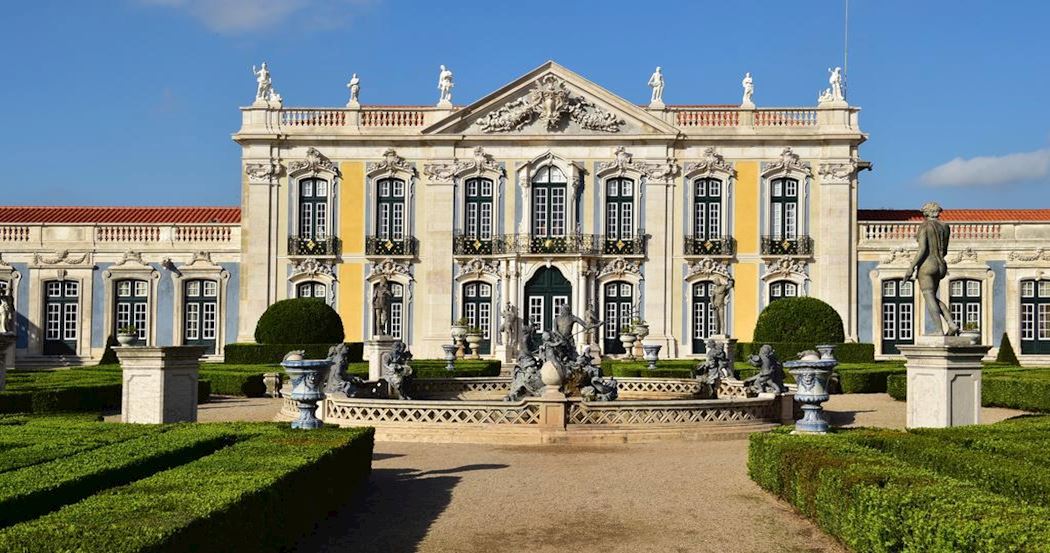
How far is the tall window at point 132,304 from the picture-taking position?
32906 mm

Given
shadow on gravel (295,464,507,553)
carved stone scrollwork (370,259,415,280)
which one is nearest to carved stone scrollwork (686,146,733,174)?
carved stone scrollwork (370,259,415,280)

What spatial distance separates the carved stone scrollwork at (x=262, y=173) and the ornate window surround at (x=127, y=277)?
3.81m

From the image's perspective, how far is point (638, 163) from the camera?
32.9m

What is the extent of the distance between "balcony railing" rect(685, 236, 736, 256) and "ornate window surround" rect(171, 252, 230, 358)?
1333cm

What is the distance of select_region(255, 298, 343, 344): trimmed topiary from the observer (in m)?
28.7

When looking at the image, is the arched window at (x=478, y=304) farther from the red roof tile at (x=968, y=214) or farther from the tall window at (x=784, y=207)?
the red roof tile at (x=968, y=214)

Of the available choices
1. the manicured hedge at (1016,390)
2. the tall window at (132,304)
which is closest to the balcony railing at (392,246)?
the tall window at (132,304)

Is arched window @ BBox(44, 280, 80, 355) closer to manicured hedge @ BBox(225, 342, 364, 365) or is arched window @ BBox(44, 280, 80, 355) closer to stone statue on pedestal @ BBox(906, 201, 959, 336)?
manicured hedge @ BBox(225, 342, 364, 365)

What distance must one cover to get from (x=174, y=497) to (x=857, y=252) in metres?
29.2

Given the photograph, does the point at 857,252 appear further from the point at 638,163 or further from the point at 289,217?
the point at 289,217

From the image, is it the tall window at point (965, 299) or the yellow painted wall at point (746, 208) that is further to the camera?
the yellow painted wall at point (746, 208)

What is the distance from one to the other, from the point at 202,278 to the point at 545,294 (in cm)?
987

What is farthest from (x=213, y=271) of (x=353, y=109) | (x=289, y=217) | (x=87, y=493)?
(x=87, y=493)

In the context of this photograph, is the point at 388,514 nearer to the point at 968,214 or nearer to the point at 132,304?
the point at 132,304
